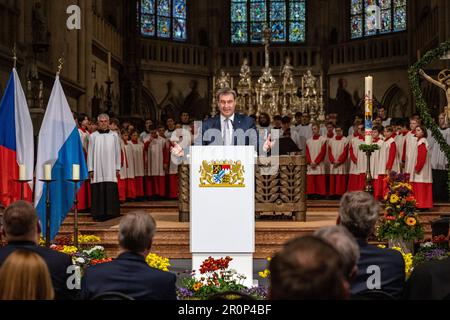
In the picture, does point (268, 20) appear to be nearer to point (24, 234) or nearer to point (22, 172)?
point (22, 172)

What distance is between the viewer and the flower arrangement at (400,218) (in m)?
9.43

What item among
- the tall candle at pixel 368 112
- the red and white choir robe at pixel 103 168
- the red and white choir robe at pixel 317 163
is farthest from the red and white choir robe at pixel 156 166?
the tall candle at pixel 368 112

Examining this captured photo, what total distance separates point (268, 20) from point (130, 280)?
29352 millimetres

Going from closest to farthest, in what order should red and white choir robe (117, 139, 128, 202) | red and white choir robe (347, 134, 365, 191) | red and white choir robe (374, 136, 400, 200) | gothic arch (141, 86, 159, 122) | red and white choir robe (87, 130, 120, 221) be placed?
red and white choir robe (87, 130, 120, 221), red and white choir robe (374, 136, 400, 200), red and white choir robe (117, 139, 128, 202), red and white choir robe (347, 134, 365, 191), gothic arch (141, 86, 159, 122)

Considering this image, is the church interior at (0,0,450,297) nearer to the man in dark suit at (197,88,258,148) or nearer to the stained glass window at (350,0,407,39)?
the stained glass window at (350,0,407,39)

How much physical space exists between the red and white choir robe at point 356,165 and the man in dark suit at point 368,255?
1127cm

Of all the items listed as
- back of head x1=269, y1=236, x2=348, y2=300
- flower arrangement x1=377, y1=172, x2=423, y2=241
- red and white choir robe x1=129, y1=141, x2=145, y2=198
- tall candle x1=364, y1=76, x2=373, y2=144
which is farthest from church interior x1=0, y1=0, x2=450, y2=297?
back of head x1=269, y1=236, x2=348, y2=300

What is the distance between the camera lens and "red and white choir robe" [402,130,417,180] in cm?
1343

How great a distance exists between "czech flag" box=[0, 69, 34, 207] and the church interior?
767cm

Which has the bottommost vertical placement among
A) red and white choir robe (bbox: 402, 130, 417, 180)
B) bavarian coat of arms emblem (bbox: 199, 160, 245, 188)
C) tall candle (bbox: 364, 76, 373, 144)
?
bavarian coat of arms emblem (bbox: 199, 160, 245, 188)

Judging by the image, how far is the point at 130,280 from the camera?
159 inches

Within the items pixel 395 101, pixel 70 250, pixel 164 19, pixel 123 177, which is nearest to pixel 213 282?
pixel 70 250

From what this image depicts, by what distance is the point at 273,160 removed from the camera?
11.9 metres
